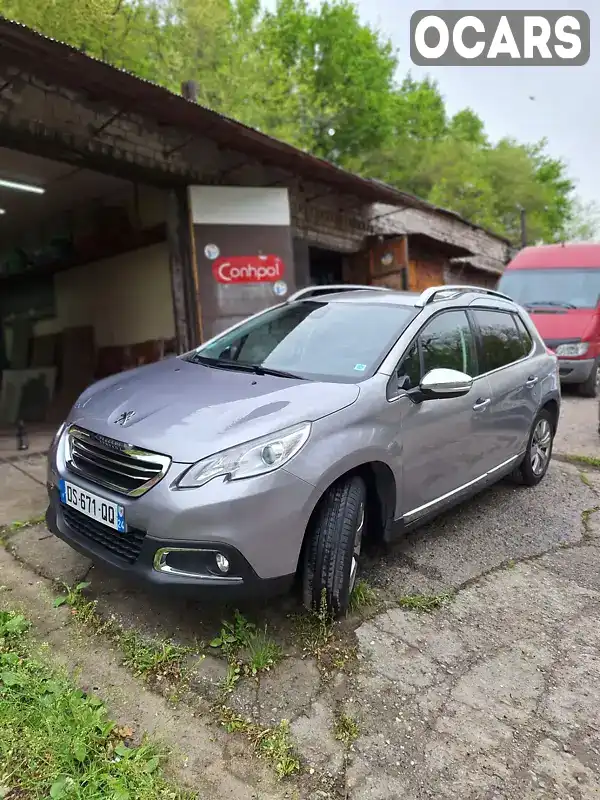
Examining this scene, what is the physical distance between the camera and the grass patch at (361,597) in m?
2.84

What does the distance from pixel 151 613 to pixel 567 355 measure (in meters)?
7.93

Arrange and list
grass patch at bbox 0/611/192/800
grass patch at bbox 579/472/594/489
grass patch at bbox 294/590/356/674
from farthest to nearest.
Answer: grass patch at bbox 579/472/594/489
grass patch at bbox 294/590/356/674
grass patch at bbox 0/611/192/800

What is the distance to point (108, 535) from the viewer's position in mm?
2436

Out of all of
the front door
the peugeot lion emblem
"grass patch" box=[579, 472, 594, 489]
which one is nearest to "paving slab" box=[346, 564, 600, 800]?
the front door

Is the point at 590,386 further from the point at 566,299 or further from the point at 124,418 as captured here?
the point at 124,418

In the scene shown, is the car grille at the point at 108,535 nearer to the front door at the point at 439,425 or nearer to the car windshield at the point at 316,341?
the car windshield at the point at 316,341

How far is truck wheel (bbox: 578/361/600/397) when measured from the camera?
8727 millimetres

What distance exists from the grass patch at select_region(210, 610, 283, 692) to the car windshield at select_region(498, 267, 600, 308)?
→ 27.4 feet

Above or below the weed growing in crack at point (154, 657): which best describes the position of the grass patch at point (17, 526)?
above

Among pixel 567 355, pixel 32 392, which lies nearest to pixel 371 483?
pixel 567 355

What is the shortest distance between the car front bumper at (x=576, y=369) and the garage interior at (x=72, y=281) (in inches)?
238

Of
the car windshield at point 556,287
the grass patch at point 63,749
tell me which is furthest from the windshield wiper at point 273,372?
the car windshield at point 556,287

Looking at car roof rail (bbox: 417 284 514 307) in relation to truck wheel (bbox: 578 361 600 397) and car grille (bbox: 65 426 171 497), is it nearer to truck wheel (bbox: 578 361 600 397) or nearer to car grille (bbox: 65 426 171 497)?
car grille (bbox: 65 426 171 497)

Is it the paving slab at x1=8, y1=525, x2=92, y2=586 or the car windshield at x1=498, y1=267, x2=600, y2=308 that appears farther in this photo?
the car windshield at x1=498, y1=267, x2=600, y2=308
